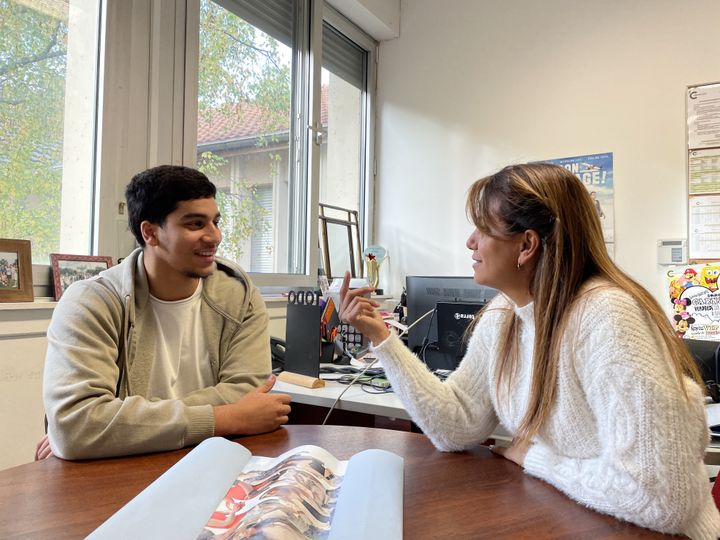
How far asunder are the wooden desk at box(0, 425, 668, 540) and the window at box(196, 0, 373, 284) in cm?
198

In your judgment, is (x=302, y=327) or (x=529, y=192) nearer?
(x=529, y=192)

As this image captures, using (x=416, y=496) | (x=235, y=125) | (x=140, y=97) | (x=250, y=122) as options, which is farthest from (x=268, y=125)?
(x=416, y=496)

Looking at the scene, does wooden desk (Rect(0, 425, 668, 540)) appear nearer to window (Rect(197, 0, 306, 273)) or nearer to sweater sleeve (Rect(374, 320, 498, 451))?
sweater sleeve (Rect(374, 320, 498, 451))

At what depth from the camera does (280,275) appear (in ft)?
10.2

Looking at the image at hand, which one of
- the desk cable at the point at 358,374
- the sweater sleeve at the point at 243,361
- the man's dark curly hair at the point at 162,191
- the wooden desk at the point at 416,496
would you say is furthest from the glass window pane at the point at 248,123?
the wooden desk at the point at 416,496

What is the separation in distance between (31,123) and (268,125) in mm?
1406

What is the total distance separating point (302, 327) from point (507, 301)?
0.95 metres

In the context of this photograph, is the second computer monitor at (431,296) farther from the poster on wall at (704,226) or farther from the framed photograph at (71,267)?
the poster on wall at (704,226)

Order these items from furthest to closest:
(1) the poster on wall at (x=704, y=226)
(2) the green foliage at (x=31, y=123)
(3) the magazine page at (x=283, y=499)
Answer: (1) the poster on wall at (x=704, y=226) → (2) the green foliage at (x=31, y=123) → (3) the magazine page at (x=283, y=499)

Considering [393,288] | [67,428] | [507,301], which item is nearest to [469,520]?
[507,301]

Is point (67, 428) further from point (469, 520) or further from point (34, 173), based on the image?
point (34, 173)

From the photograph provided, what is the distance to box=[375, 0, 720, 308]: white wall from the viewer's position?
3.08 metres

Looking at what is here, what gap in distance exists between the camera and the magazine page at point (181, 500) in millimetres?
580

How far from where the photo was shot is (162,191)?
4.62 feet
